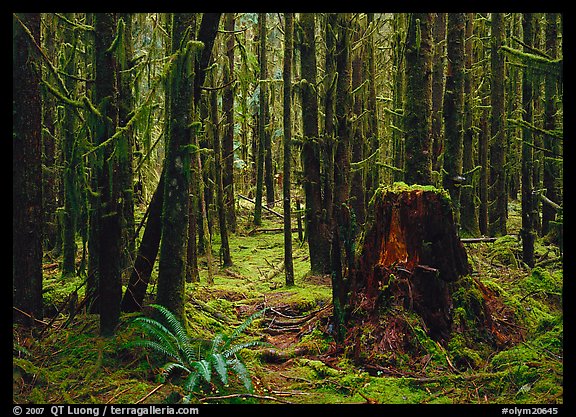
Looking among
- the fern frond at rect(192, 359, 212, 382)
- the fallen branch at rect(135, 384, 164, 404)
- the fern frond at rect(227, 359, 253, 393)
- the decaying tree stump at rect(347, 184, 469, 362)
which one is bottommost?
the fallen branch at rect(135, 384, 164, 404)

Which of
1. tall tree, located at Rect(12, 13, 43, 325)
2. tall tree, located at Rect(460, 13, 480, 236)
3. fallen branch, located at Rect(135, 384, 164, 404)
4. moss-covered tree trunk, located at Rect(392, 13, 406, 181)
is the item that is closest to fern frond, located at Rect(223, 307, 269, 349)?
fallen branch, located at Rect(135, 384, 164, 404)

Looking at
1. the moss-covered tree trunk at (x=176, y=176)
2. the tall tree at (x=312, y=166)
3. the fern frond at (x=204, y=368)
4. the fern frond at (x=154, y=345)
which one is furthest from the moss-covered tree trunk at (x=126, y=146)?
the tall tree at (x=312, y=166)

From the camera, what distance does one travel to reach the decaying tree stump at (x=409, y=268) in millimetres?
7266

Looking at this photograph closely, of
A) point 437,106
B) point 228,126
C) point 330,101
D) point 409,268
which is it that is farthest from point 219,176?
point 409,268

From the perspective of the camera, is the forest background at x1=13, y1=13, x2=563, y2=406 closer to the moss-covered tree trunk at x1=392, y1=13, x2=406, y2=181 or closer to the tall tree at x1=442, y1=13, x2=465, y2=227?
the tall tree at x1=442, y1=13, x2=465, y2=227

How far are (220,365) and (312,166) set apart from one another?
786cm

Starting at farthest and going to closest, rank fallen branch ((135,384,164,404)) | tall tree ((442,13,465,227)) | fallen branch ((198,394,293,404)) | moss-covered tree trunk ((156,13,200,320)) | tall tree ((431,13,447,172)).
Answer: tall tree ((431,13,447,172)), tall tree ((442,13,465,227)), moss-covered tree trunk ((156,13,200,320)), fallen branch ((198,394,293,404)), fallen branch ((135,384,164,404))

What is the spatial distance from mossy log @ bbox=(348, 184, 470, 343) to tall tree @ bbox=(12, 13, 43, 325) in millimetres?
4458

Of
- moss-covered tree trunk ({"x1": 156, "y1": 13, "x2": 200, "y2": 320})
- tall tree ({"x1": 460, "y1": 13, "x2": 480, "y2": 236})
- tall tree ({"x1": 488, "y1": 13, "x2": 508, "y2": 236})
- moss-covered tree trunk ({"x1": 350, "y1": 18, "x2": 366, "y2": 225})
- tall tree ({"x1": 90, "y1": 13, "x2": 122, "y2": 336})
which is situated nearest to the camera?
tall tree ({"x1": 90, "y1": 13, "x2": 122, "y2": 336})

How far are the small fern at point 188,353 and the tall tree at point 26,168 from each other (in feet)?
4.80

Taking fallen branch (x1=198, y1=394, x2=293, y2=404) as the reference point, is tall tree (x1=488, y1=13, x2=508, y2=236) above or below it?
above

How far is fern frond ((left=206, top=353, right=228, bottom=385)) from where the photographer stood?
576cm

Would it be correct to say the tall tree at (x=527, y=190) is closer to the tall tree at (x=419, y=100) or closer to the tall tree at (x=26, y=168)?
Answer: the tall tree at (x=419, y=100)

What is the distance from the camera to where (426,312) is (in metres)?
7.32
